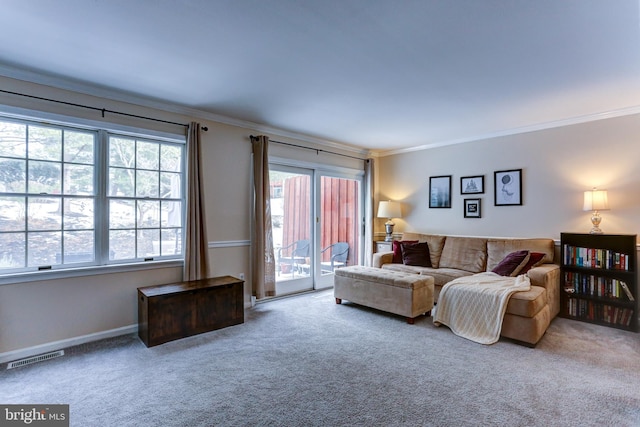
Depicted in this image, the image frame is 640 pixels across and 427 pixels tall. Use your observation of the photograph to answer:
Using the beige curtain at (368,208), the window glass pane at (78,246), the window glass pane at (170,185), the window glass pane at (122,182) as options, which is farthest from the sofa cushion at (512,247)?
the window glass pane at (78,246)

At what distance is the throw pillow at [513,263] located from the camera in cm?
374

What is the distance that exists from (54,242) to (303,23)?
9.60ft

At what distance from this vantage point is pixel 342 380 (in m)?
2.34

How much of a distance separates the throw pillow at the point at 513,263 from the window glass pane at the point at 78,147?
4.68m

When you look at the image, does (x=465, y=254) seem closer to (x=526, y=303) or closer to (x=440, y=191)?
(x=440, y=191)

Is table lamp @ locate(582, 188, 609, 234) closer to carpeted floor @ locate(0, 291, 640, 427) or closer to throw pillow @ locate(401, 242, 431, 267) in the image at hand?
carpeted floor @ locate(0, 291, 640, 427)

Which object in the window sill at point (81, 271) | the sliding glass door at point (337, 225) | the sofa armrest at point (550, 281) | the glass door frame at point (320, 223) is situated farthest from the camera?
the sliding glass door at point (337, 225)

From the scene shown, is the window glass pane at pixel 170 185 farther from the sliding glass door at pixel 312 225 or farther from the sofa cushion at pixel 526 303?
the sofa cushion at pixel 526 303

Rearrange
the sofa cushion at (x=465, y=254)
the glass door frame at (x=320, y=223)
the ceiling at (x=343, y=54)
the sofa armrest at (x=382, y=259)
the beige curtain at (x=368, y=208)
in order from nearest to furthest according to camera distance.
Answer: the ceiling at (x=343, y=54)
the sofa cushion at (x=465, y=254)
the sofa armrest at (x=382, y=259)
the glass door frame at (x=320, y=223)
the beige curtain at (x=368, y=208)

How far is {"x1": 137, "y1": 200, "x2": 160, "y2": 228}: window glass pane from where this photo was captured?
3426 millimetres

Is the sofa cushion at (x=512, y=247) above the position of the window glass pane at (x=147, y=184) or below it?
below

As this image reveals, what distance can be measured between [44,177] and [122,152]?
27.1 inches

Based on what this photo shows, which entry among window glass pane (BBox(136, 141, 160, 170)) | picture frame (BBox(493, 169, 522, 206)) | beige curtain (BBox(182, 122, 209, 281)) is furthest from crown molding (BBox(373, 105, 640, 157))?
window glass pane (BBox(136, 141, 160, 170))

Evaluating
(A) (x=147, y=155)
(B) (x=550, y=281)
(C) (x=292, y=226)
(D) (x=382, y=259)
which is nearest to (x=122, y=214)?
(A) (x=147, y=155)
